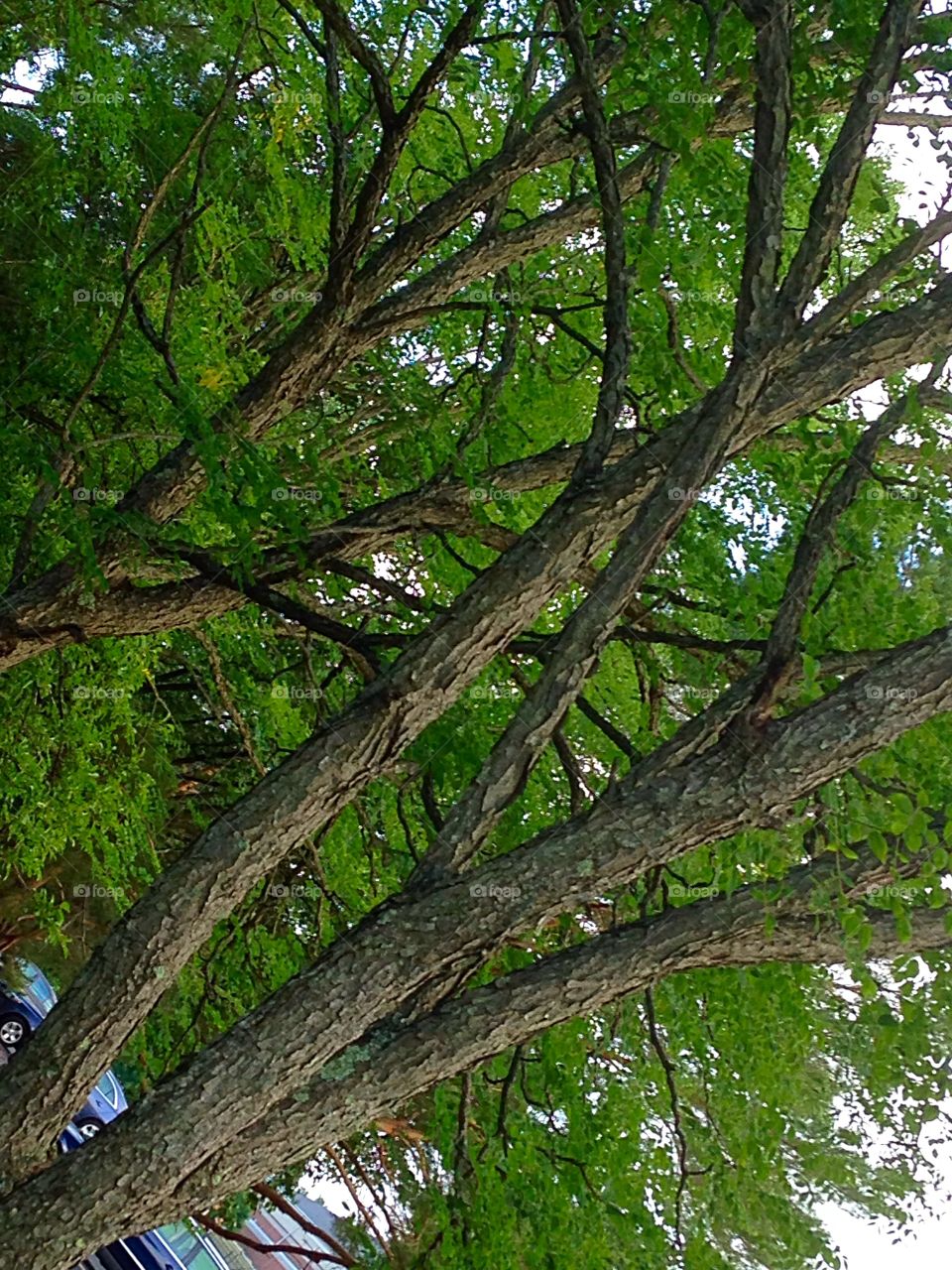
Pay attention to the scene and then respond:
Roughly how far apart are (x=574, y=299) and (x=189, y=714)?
276 cm

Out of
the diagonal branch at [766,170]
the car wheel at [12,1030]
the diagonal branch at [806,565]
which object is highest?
the diagonal branch at [766,170]

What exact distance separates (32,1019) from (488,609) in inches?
231

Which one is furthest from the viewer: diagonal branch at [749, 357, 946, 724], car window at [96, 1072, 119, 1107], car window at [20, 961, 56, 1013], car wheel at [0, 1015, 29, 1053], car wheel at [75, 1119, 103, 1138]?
car window at [96, 1072, 119, 1107]

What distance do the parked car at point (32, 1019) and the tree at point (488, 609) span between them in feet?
4.91

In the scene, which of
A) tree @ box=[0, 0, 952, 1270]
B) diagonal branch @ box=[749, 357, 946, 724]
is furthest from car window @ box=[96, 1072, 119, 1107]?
diagonal branch @ box=[749, 357, 946, 724]

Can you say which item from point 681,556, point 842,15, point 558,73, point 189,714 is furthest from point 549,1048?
point 558,73

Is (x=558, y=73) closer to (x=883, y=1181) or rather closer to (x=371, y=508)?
(x=371, y=508)

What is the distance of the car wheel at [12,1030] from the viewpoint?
22.9 feet

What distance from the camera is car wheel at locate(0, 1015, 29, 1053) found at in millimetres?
6977

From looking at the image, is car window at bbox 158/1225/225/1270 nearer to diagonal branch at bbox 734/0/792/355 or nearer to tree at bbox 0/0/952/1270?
tree at bbox 0/0/952/1270

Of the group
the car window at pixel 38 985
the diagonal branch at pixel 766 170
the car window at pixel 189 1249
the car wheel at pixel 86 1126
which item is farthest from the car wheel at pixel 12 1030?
the diagonal branch at pixel 766 170

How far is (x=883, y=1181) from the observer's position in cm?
502

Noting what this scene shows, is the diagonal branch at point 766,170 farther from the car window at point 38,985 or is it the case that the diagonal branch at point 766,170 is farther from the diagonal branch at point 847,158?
the car window at point 38,985

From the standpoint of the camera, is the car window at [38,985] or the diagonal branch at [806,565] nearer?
the diagonal branch at [806,565]
